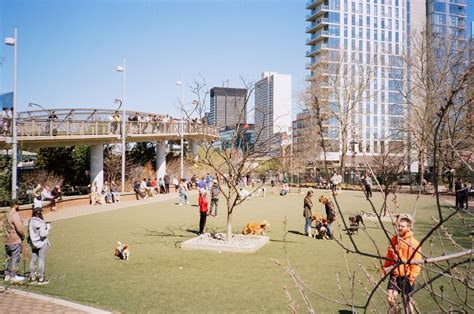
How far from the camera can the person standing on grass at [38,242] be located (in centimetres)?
910

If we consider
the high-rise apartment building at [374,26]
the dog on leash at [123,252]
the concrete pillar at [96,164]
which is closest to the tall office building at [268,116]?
the dog on leash at [123,252]

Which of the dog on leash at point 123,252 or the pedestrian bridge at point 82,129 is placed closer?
the dog on leash at point 123,252

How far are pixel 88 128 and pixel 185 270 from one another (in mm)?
22259

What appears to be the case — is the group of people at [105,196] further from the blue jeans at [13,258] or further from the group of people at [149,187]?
the blue jeans at [13,258]

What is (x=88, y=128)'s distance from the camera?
30078mm

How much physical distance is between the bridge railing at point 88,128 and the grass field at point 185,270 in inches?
262

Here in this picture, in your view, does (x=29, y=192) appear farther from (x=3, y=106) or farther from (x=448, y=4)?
(x=448, y=4)

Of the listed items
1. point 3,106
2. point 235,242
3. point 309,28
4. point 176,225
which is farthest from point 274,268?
point 309,28

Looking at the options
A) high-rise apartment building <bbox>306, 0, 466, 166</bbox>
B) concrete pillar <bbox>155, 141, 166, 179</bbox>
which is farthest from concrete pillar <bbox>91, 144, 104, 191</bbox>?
high-rise apartment building <bbox>306, 0, 466, 166</bbox>

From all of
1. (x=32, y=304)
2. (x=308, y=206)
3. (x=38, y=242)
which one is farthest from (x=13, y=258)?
(x=308, y=206)

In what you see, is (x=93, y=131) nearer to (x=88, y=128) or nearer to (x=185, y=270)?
(x=88, y=128)

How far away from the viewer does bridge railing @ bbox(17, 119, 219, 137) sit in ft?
83.8

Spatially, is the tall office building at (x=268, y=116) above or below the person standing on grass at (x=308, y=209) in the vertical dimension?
above

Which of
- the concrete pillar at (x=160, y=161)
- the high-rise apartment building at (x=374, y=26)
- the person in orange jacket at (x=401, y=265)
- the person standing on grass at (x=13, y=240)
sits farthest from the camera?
the high-rise apartment building at (x=374, y=26)
